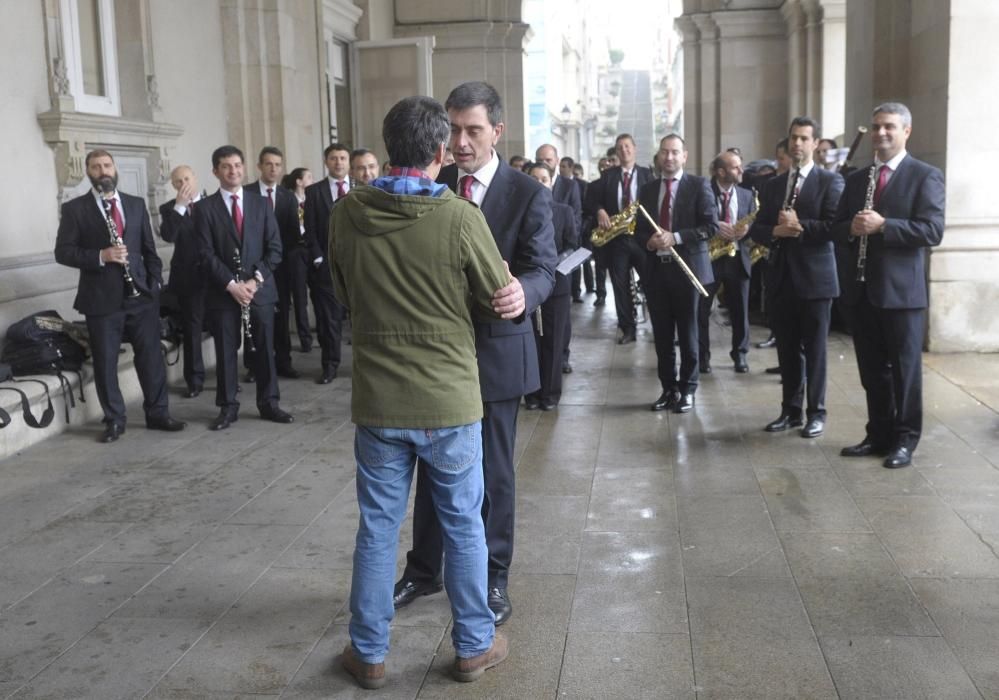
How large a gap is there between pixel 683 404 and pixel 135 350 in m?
3.74

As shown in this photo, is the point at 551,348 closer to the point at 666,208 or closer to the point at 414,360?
the point at 666,208

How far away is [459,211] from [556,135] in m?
48.3

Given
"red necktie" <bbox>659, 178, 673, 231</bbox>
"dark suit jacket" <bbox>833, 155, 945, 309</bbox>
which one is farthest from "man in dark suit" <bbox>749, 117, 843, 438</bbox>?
"red necktie" <bbox>659, 178, 673, 231</bbox>

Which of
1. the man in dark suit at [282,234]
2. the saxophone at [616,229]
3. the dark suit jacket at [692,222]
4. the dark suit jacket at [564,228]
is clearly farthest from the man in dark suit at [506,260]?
the saxophone at [616,229]

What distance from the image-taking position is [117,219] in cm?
715

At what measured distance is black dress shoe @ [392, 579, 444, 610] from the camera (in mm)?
4168

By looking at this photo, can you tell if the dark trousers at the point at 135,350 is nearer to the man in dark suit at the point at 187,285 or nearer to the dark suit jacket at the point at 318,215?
the man in dark suit at the point at 187,285

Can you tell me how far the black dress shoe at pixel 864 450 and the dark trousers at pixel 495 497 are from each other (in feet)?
9.77

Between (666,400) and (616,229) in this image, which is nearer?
(666,400)

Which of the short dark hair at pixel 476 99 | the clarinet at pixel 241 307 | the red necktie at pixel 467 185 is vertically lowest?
the clarinet at pixel 241 307

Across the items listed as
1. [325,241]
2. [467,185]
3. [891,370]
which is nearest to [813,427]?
[891,370]

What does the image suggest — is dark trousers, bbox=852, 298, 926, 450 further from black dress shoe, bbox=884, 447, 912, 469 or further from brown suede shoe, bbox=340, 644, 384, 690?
brown suede shoe, bbox=340, 644, 384, 690

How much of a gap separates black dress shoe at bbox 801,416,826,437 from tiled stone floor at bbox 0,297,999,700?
0.13m

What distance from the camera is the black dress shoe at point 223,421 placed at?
7383mm
